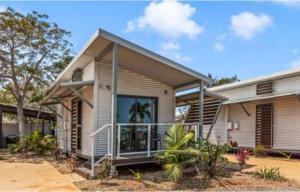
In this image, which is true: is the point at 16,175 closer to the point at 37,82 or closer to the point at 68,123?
the point at 68,123

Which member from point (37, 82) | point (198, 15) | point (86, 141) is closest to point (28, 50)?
point (37, 82)

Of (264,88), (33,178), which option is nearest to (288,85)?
(264,88)

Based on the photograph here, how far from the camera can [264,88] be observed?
15.8m

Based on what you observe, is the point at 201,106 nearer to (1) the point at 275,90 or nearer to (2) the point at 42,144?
(1) the point at 275,90

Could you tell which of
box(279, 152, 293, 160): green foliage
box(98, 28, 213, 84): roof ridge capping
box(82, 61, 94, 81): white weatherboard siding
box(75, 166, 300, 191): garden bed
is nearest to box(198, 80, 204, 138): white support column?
box(98, 28, 213, 84): roof ridge capping

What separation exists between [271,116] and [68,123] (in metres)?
9.35

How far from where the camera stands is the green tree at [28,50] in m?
17.6

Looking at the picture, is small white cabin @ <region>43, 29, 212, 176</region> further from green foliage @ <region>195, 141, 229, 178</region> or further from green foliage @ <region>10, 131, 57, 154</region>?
green foliage @ <region>10, 131, 57, 154</region>

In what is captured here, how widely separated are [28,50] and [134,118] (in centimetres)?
982

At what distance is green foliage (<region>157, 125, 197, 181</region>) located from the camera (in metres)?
8.47

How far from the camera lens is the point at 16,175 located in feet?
35.3

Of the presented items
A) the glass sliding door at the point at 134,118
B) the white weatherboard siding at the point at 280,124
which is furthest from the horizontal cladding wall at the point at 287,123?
the glass sliding door at the point at 134,118

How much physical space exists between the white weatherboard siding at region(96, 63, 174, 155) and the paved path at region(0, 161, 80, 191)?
1.83m

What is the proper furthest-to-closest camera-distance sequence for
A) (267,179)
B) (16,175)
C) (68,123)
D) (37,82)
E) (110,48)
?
1. (37,82)
2. (68,123)
3. (16,175)
4. (110,48)
5. (267,179)
